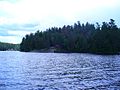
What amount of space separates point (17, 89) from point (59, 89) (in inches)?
219

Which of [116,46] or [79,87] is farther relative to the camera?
[116,46]

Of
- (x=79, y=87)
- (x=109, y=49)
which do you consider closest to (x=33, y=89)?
(x=79, y=87)

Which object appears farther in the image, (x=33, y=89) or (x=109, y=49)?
(x=109, y=49)

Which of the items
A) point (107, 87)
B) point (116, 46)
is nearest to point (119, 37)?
point (116, 46)

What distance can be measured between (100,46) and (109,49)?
261 inches

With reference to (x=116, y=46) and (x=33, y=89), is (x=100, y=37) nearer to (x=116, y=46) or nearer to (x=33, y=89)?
(x=116, y=46)

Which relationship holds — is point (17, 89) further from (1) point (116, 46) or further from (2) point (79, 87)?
(1) point (116, 46)

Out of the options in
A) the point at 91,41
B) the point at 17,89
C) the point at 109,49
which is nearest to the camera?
the point at 17,89

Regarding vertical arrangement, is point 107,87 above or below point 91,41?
below

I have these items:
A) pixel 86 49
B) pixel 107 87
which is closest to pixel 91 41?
pixel 86 49

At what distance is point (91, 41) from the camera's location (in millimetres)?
191125

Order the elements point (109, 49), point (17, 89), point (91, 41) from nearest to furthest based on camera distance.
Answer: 1. point (17, 89)
2. point (109, 49)
3. point (91, 41)

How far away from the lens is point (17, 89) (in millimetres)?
34781

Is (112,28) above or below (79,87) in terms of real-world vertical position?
above
